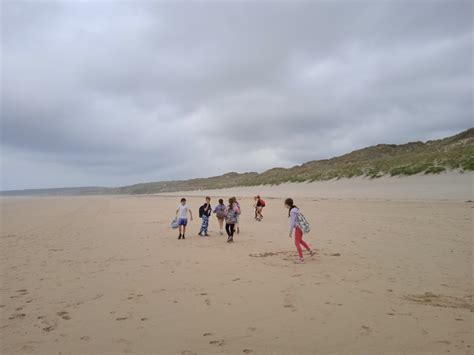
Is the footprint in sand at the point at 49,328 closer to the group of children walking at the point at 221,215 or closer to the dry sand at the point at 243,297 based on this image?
the dry sand at the point at 243,297

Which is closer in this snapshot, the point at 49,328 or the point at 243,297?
the point at 49,328

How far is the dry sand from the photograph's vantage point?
14.2 ft

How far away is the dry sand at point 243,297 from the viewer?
14.2ft

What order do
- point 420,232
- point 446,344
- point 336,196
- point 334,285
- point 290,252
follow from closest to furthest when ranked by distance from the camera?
point 446,344 < point 334,285 < point 290,252 < point 420,232 < point 336,196

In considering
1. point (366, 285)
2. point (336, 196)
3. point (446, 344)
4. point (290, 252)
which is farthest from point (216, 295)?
point (336, 196)

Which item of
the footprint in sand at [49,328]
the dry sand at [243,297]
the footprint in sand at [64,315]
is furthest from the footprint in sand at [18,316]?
the footprint in sand at [49,328]

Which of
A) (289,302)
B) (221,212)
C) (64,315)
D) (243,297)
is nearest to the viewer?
(64,315)

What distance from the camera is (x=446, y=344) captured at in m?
4.11

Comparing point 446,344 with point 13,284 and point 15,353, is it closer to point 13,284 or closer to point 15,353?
point 15,353

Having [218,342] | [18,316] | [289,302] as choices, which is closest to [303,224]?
[289,302]

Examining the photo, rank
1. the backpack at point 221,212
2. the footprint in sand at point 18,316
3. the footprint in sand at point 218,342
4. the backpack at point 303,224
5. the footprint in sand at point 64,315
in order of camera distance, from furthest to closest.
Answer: the backpack at point 221,212 → the backpack at point 303,224 → the footprint in sand at point 18,316 → the footprint in sand at point 64,315 → the footprint in sand at point 218,342

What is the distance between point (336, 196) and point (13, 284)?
29.4m

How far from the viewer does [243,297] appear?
19.6 feet

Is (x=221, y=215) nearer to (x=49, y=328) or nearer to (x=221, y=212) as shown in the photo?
(x=221, y=212)
